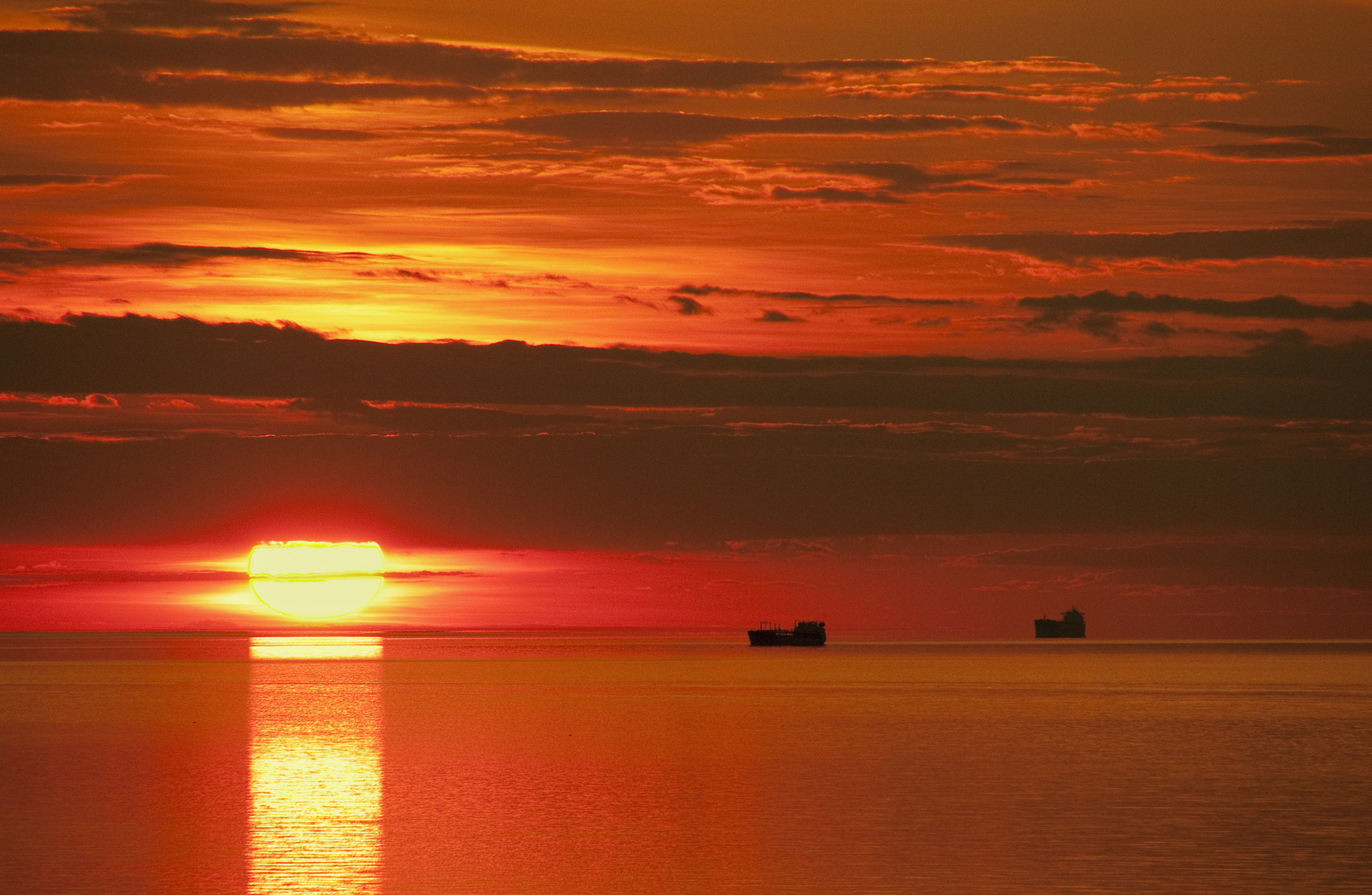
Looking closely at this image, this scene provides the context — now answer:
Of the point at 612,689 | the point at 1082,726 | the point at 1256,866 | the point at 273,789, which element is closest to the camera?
A: the point at 1256,866

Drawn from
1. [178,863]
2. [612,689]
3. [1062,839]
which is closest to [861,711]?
[612,689]

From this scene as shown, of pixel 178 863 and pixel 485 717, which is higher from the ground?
pixel 485 717

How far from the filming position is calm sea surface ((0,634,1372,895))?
130 feet

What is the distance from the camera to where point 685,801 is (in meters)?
55.2

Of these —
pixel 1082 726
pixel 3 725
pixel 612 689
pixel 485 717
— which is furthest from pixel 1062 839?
pixel 612 689

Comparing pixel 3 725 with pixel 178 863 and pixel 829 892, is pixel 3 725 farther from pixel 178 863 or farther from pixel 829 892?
pixel 829 892

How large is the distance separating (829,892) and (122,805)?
2888 centimetres

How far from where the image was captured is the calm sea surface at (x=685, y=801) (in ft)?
130

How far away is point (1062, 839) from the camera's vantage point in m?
45.2

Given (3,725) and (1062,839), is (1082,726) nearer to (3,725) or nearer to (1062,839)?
(1062,839)

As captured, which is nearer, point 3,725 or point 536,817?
point 536,817

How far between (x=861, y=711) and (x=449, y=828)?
64.9 m

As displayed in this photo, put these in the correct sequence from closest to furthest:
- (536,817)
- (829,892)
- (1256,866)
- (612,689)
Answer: (829,892), (1256,866), (536,817), (612,689)

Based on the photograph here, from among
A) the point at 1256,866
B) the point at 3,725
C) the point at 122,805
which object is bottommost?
the point at 1256,866
